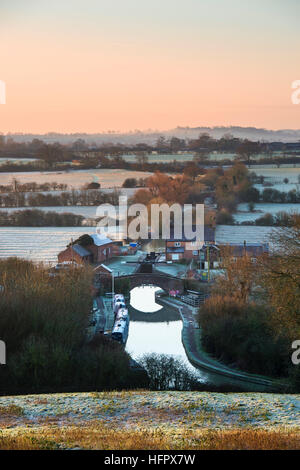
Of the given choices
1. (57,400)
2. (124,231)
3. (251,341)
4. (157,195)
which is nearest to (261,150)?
(157,195)

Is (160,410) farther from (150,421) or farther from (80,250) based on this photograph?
(80,250)

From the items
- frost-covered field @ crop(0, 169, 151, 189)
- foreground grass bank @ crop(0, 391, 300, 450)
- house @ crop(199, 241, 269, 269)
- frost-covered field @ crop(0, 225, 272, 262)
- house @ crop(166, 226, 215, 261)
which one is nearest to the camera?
foreground grass bank @ crop(0, 391, 300, 450)

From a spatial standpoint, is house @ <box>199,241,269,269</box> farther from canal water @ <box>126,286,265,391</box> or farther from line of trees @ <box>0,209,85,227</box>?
line of trees @ <box>0,209,85,227</box>

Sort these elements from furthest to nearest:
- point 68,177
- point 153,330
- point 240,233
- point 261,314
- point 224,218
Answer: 1. point 68,177
2. point 224,218
3. point 240,233
4. point 153,330
5. point 261,314

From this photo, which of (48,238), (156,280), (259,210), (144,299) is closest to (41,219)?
(48,238)

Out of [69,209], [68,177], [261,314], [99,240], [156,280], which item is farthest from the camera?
[68,177]

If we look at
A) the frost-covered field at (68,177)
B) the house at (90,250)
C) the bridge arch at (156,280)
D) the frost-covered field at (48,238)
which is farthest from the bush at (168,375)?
the frost-covered field at (68,177)

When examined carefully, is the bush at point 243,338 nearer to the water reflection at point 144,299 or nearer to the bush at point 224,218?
the water reflection at point 144,299

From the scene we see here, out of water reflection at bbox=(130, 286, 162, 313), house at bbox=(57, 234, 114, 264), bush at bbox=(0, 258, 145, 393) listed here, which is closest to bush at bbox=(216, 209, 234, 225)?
house at bbox=(57, 234, 114, 264)
